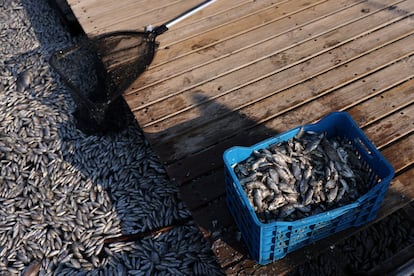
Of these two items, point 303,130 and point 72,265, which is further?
point 72,265

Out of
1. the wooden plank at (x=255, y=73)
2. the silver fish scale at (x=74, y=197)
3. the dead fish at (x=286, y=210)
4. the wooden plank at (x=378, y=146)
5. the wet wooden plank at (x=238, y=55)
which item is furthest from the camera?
the wet wooden plank at (x=238, y=55)

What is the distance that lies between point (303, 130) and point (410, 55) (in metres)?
2.06

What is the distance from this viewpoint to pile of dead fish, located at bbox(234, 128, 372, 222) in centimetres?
276

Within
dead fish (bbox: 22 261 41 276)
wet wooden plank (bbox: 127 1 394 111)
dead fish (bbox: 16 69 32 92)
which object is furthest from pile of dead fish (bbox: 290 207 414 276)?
dead fish (bbox: 16 69 32 92)

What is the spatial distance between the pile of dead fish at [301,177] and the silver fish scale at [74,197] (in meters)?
1.06

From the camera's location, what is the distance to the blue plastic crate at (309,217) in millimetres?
2611

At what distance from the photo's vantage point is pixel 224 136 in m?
3.83

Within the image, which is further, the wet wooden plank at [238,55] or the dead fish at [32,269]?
the wet wooden plank at [238,55]

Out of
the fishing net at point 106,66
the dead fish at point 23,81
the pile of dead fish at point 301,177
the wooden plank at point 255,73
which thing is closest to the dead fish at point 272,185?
the pile of dead fish at point 301,177

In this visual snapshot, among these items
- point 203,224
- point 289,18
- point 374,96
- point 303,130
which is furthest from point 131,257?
point 289,18

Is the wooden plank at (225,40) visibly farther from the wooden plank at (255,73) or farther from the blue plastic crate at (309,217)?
the blue plastic crate at (309,217)

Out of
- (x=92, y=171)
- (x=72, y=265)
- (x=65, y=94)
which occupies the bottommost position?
(x=72, y=265)

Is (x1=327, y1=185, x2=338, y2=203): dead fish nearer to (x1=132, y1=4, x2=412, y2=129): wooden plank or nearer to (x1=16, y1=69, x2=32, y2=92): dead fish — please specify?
(x1=132, y1=4, x2=412, y2=129): wooden plank

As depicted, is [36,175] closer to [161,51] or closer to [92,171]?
[92,171]
